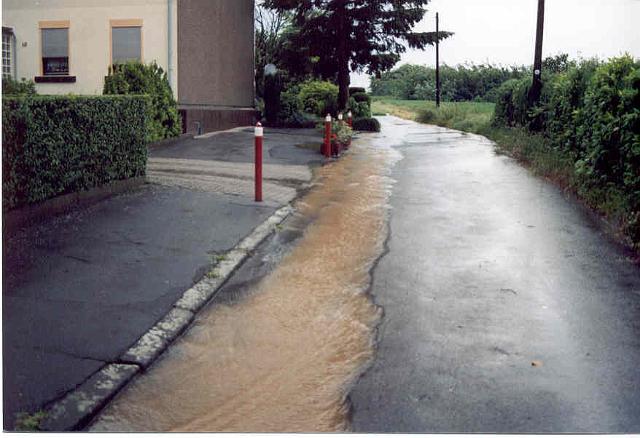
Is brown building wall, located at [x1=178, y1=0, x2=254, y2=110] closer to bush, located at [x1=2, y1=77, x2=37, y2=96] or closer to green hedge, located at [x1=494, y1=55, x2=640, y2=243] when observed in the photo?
bush, located at [x1=2, y1=77, x2=37, y2=96]

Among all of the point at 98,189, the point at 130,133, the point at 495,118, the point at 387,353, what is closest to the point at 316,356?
the point at 387,353

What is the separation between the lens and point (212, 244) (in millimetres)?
6293

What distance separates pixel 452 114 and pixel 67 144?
2468 cm

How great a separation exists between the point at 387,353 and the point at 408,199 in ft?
17.4

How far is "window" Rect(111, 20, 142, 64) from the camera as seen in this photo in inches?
639

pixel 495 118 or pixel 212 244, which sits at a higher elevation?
pixel 495 118

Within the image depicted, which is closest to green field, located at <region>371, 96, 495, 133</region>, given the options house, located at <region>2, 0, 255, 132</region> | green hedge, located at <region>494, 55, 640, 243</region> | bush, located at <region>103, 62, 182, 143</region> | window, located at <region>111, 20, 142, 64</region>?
house, located at <region>2, 0, 255, 132</region>

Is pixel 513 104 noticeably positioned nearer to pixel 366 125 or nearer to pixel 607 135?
pixel 366 125

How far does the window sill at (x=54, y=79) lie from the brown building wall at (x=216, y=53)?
2291mm

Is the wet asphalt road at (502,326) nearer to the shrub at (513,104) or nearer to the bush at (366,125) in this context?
the shrub at (513,104)

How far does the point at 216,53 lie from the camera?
64.0 ft

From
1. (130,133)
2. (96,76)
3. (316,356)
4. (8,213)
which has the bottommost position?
(316,356)

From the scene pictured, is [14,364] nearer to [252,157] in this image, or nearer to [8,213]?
[8,213]

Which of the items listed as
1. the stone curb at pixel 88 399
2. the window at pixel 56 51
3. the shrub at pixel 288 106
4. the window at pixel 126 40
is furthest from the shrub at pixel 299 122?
the stone curb at pixel 88 399
